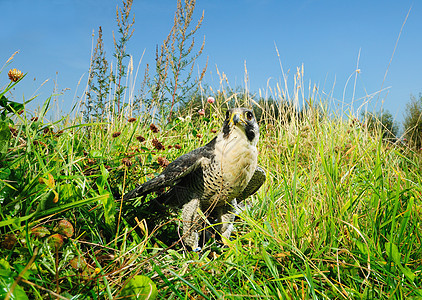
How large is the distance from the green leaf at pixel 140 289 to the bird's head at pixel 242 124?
4.63ft

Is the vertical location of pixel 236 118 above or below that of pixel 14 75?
below

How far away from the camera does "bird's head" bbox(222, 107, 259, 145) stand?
2.67 metres

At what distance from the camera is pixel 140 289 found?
1665 mm

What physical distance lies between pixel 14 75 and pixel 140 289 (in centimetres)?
183

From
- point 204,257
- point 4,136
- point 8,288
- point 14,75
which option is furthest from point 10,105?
point 204,257

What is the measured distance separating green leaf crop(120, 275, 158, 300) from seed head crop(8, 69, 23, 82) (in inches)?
69.0

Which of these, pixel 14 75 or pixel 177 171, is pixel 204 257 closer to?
pixel 177 171

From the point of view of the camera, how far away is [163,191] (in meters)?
3.50

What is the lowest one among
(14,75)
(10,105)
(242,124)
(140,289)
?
(140,289)

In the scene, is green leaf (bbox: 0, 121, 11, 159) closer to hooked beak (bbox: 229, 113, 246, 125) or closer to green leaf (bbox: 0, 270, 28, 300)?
green leaf (bbox: 0, 270, 28, 300)

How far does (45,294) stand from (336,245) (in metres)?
1.76

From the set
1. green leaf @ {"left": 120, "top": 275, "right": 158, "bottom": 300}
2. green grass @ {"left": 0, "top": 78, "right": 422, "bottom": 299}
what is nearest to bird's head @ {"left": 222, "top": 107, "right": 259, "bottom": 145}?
green grass @ {"left": 0, "top": 78, "right": 422, "bottom": 299}

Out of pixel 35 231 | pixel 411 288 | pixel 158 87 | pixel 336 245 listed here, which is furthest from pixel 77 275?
pixel 158 87

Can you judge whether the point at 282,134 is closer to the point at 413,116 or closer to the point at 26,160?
the point at 26,160
